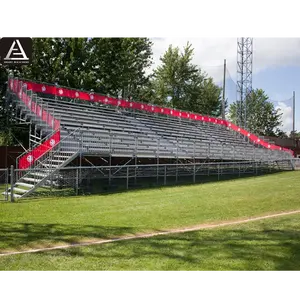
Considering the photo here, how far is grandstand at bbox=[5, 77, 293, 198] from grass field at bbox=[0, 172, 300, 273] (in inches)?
93.2

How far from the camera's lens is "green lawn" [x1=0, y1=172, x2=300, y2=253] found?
666 cm

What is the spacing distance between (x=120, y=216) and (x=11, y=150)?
1111cm

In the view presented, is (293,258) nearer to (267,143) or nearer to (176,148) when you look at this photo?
(176,148)

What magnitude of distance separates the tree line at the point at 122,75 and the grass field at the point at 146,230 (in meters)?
9.68

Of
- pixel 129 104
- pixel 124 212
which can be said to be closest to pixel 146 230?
pixel 124 212

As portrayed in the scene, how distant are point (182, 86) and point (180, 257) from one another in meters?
19.9

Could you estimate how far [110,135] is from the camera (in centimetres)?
1452

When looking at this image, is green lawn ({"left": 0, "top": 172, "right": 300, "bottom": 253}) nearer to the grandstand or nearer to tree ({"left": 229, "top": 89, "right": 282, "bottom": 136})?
the grandstand

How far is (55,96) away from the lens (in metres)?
18.3

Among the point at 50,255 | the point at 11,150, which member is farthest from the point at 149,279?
the point at 11,150

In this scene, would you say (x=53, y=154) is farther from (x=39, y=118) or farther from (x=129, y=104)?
(x=129, y=104)

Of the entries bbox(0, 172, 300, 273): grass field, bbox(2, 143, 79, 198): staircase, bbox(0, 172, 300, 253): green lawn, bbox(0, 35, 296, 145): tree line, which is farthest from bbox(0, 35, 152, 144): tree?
bbox(0, 172, 300, 273): grass field

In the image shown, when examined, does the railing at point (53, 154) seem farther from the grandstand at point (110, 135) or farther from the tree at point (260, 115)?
the tree at point (260, 115)

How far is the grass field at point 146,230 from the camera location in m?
4.92
